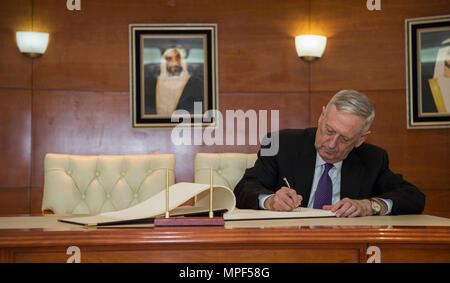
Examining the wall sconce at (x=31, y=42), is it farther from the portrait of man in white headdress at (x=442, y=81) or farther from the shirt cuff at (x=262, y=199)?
the portrait of man in white headdress at (x=442, y=81)

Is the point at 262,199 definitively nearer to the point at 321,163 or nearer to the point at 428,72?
the point at 321,163

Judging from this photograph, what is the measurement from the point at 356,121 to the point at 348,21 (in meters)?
2.67

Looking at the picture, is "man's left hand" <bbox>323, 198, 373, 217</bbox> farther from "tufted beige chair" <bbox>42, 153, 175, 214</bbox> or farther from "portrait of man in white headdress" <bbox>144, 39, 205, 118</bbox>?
"portrait of man in white headdress" <bbox>144, 39, 205, 118</bbox>

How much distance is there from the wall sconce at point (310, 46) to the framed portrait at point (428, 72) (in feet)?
2.75

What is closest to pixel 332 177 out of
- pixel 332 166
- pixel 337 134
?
pixel 332 166

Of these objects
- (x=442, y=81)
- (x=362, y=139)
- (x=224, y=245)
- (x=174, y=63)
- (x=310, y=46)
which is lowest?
(x=224, y=245)

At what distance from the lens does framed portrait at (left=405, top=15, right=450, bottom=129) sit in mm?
4523

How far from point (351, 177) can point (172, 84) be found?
2.69m

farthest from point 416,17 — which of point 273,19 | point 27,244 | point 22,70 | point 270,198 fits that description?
point 27,244

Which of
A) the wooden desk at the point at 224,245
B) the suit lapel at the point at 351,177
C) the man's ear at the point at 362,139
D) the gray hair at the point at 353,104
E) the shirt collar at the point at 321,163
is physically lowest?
the wooden desk at the point at 224,245

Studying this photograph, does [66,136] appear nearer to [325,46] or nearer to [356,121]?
[325,46]

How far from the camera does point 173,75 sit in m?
4.77

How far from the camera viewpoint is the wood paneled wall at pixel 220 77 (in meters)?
4.61

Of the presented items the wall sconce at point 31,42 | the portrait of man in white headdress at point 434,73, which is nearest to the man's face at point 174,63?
the wall sconce at point 31,42
